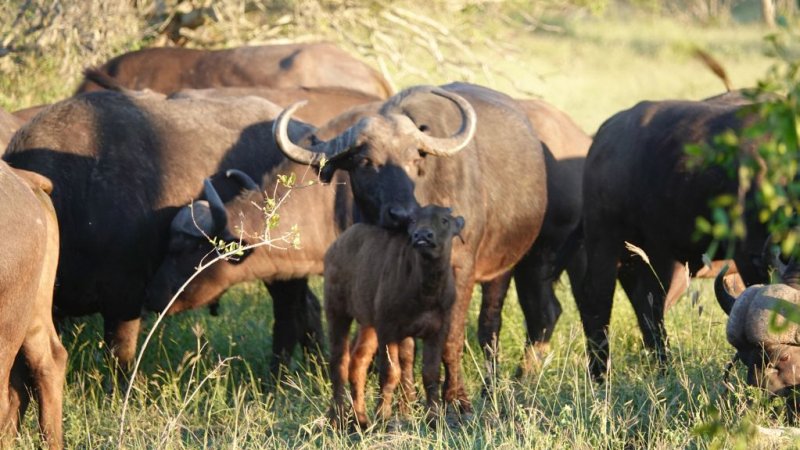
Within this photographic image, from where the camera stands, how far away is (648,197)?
7016mm

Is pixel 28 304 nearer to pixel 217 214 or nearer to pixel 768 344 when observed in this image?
pixel 217 214

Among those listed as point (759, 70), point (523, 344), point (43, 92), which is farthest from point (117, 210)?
point (759, 70)

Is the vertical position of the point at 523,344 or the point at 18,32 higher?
the point at 18,32

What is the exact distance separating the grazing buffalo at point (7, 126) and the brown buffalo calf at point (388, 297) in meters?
3.33

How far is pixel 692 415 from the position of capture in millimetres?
5227

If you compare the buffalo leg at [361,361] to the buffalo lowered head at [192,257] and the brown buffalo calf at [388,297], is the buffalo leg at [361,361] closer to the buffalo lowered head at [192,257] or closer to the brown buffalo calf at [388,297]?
the brown buffalo calf at [388,297]

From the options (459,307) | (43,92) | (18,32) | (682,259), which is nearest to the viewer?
(459,307)

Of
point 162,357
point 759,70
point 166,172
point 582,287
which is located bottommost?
point 759,70

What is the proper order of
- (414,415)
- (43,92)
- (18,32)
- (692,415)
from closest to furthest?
(692,415)
(414,415)
(18,32)
(43,92)

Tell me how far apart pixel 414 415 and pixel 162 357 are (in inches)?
115

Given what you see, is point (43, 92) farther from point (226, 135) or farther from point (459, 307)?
point (459, 307)

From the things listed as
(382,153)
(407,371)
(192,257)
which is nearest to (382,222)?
(382,153)

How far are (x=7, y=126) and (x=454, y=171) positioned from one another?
367 cm

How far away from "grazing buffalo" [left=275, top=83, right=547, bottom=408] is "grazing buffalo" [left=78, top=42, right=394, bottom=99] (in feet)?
15.2
